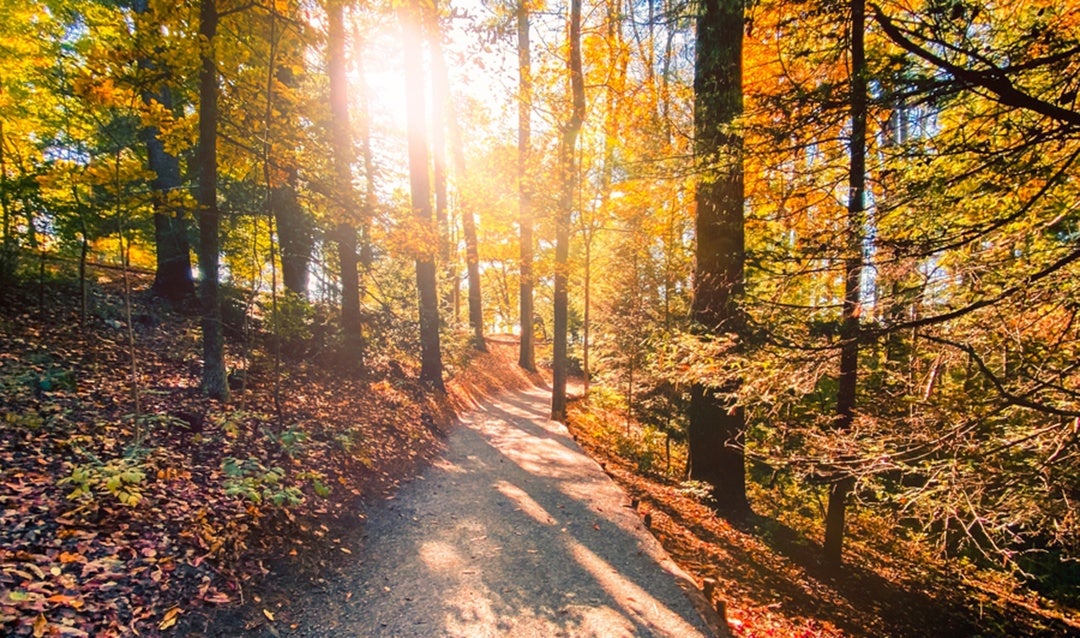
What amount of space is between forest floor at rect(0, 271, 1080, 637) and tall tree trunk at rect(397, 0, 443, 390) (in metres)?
1.85

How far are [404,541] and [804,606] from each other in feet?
15.7

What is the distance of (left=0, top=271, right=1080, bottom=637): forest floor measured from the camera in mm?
3064

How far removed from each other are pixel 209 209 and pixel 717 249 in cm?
710

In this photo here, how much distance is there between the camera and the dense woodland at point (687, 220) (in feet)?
11.0

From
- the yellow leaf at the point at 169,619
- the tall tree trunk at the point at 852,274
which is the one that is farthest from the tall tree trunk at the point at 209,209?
the tall tree trunk at the point at 852,274

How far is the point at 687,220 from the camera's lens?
10.3 m

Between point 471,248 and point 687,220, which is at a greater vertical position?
point 471,248

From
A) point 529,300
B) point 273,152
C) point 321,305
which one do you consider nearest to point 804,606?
point 273,152

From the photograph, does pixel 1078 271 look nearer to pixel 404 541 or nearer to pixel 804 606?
pixel 804 606

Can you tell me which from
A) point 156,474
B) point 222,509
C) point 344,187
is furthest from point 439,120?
point 222,509

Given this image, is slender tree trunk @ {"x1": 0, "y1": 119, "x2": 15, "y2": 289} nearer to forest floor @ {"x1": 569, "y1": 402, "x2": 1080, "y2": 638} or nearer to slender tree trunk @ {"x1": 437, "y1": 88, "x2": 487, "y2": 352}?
forest floor @ {"x1": 569, "y1": 402, "x2": 1080, "y2": 638}

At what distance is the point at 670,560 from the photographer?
17.1 feet

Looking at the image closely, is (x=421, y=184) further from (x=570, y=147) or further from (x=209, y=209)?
(x=209, y=209)

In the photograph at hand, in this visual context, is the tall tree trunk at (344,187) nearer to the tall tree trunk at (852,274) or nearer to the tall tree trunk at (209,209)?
the tall tree trunk at (209,209)
